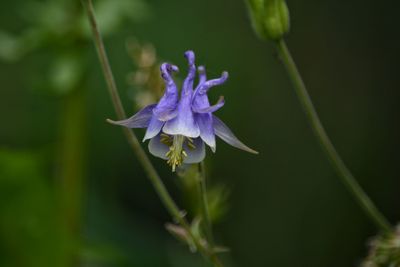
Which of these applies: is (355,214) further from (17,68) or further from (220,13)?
(17,68)

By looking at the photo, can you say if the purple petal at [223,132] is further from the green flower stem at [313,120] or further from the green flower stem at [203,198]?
the green flower stem at [313,120]

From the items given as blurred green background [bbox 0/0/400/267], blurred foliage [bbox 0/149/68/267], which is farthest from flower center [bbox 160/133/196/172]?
blurred green background [bbox 0/0/400/267]

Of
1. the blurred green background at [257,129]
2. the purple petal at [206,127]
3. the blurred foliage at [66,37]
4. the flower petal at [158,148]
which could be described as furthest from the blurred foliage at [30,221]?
the purple petal at [206,127]

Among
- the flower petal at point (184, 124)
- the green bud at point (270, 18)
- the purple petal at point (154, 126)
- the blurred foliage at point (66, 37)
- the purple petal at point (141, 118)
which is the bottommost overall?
the flower petal at point (184, 124)

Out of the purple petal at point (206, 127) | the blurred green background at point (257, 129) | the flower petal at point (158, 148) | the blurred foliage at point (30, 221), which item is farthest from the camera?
the blurred green background at point (257, 129)

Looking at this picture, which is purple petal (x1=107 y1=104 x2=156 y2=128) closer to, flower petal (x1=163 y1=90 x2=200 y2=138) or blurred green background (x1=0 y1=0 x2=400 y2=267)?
flower petal (x1=163 y1=90 x2=200 y2=138)

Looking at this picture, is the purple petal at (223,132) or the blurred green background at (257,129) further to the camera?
the blurred green background at (257,129)

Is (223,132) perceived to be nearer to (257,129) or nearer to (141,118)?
(141,118)
